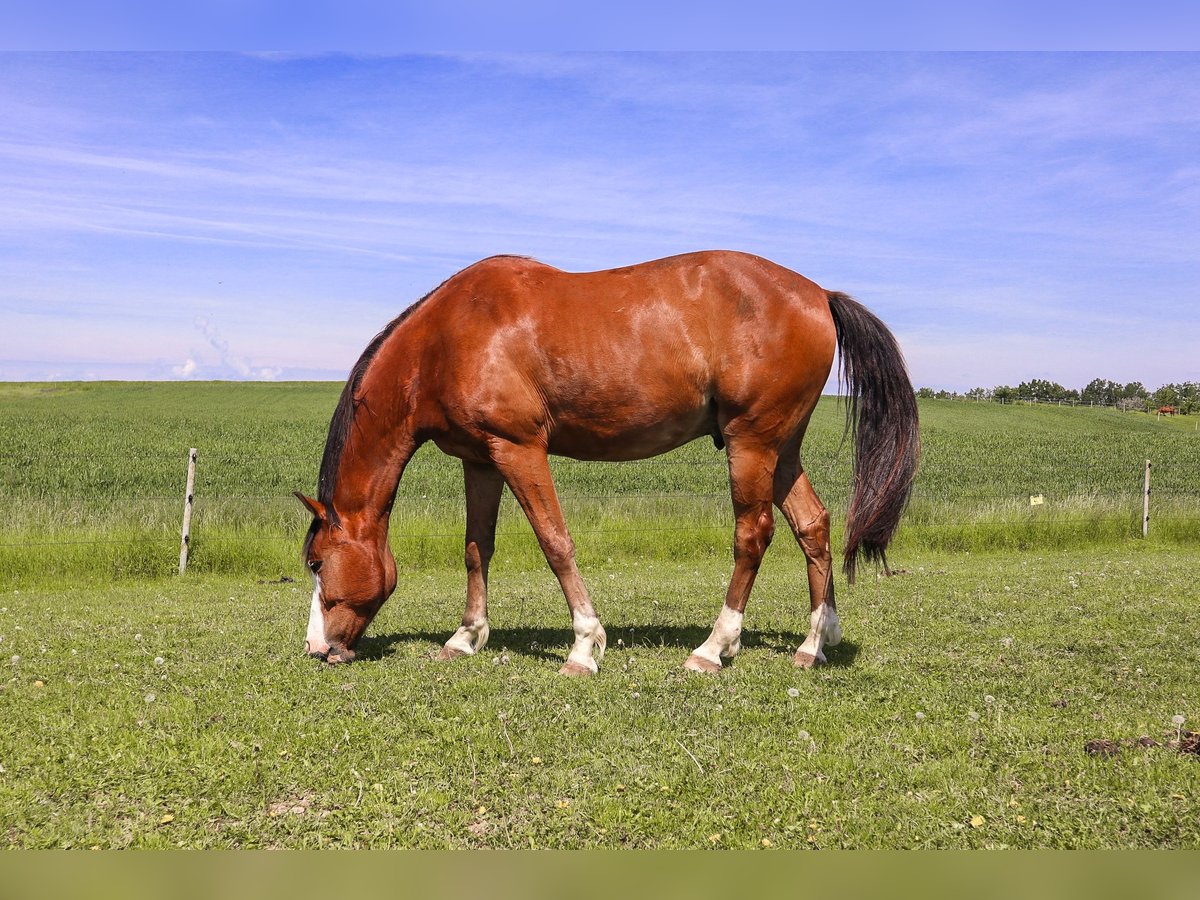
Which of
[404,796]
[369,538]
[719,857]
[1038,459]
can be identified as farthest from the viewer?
[1038,459]

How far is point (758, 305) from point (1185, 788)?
A: 3.67 m

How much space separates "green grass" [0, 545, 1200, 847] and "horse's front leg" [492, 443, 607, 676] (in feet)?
1.27

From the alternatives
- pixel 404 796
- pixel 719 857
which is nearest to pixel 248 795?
pixel 404 796

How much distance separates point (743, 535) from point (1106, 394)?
134m

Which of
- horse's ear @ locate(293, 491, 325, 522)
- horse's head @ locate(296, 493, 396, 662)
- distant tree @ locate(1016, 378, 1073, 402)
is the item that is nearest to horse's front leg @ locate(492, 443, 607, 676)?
horse's head @ locate(296, 493, 396, 662)

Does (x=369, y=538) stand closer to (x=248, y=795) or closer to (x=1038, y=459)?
(x=248, y=795)

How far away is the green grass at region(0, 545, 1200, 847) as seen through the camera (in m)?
3.88

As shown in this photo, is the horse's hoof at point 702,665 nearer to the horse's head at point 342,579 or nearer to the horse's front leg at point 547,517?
the horse's front leg at point 547,517

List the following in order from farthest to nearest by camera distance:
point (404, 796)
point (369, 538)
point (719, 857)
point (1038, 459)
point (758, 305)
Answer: point (1038, 459) < point (369, 538) < point (758, 305) < point (404, 796) < point (719, 857)

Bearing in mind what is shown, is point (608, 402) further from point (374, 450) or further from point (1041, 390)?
point (1041, 390)

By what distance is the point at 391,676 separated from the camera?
6.21m

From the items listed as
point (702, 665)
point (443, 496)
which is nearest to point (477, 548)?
point (702, 665)

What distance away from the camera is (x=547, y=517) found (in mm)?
6453

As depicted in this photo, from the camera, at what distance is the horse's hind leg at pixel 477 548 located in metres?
7.07
